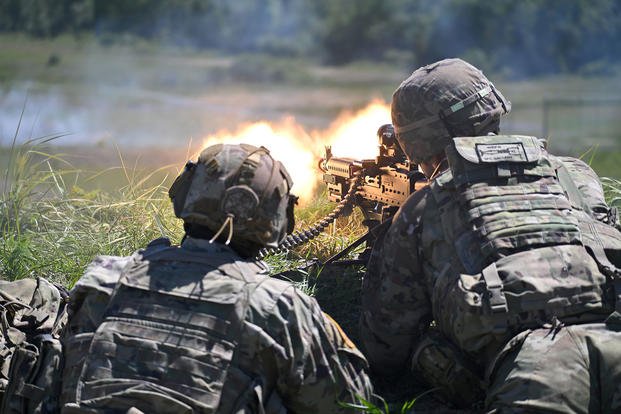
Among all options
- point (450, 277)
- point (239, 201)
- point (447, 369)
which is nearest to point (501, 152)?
point (450, 277)

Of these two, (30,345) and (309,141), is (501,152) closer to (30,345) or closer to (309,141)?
(30,345)

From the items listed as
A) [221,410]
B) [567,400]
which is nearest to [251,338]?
[221,410]

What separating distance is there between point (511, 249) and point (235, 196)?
4.34ft

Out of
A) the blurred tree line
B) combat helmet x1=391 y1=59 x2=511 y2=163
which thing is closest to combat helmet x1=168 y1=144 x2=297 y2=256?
combat helmet x1=391 y1=59 x2=511 y2=163

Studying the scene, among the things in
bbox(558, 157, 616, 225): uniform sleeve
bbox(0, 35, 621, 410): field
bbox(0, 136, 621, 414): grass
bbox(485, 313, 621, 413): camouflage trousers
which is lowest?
bbox(0, 35, 621, 410): field

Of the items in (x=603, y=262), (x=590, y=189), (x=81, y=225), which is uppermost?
(x=590, y=189)

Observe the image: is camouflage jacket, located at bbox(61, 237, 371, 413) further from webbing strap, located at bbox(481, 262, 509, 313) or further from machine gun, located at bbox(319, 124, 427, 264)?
machine gun, located at bbox(319, 124, 427, 264)

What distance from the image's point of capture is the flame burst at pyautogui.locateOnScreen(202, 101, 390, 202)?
24.6 ft

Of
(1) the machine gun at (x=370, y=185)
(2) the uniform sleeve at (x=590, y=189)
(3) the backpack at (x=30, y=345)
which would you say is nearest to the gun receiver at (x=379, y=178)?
(1) the machine gun at (x=370, y=185)

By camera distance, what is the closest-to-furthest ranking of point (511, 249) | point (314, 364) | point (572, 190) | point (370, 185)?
point (314, 364) < point (511, 249) < point (572, 190) < point (370, 185)

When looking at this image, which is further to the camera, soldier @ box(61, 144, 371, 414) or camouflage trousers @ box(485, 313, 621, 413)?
camouflage trousers @ box(485, 313, 621, 413)

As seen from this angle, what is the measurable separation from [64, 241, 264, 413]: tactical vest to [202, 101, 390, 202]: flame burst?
347 cm

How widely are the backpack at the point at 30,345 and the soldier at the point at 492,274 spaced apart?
1500mm

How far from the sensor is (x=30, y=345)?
4.72 m
